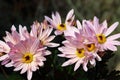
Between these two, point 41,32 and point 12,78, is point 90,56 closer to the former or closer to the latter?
point 41,32

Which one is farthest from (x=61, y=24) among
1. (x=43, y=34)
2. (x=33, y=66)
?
(x=33, y=66)

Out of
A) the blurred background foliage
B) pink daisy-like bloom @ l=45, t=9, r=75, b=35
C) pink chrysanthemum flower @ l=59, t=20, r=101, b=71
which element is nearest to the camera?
pink chrysanthemum flower @ l=59, t=20, r=101, b=71

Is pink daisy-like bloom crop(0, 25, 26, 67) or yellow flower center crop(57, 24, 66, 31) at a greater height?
yellow flower center crop(57, 24, 66, 31)

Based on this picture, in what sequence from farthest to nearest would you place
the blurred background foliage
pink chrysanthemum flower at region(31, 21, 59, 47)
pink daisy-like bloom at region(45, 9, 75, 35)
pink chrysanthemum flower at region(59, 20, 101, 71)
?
1. the blurred background foliage
2. pink daisy-like bloom at region(45, 9, 75, 35)
3. pink chrysanthemum flower at region(31, 21, 59, 47)
4. pink chrysanthemum flower at region(59, 20, 101, 71)

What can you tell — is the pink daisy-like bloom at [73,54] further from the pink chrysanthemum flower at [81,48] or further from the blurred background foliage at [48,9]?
the blurred background foliage at [48,9]

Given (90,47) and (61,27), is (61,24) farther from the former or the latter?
(90,47)

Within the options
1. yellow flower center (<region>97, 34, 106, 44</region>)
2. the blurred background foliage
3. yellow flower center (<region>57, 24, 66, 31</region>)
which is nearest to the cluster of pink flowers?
yellow flower center (<region>97, 34, 106, 44</region>)

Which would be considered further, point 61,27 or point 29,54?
point 61,27

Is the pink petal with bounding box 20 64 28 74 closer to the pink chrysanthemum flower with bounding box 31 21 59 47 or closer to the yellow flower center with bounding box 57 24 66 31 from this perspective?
the pink chrysanthemum flower with bounding box 31 21 59 47
